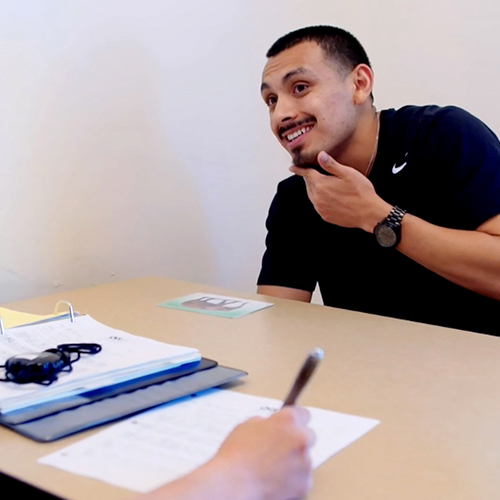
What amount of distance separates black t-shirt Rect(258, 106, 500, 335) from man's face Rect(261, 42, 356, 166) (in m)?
0.10

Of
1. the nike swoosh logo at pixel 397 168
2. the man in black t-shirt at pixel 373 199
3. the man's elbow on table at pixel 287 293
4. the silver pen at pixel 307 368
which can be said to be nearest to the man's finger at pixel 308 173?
the man in black t-shirt at pixel 373 199

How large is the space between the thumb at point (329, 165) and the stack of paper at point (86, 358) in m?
0.60

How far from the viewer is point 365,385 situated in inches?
30.2

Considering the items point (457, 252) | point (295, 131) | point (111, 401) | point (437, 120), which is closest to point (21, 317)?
point (111, 401)

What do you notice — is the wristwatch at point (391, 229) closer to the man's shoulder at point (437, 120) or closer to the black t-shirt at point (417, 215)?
the black t-shirt at point (417, 215)

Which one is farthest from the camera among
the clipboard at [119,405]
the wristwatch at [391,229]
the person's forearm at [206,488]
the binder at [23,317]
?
the wristwatch at [391,229]

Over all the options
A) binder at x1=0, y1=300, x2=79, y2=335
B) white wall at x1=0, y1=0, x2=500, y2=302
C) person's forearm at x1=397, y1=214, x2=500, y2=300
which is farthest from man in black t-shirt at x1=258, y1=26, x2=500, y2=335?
binder at x1=0, y1=300, x2=79, y2=335

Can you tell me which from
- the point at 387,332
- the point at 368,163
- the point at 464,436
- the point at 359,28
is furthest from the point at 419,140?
the point at 464,436

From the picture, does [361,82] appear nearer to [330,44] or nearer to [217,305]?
[330,44]

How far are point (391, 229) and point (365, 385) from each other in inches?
19.2

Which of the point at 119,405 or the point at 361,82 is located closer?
the point at 119,405

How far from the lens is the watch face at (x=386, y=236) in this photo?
1.19m

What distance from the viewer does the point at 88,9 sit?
1.47 meters

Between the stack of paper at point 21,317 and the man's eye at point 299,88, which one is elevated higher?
the man's eye at point 299,88
